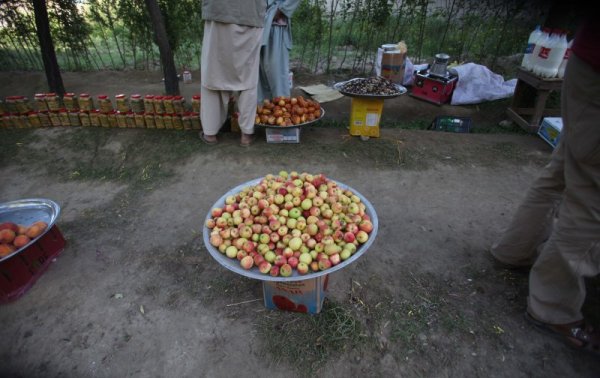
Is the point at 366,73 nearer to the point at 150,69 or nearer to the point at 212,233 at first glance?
the point at 150,69

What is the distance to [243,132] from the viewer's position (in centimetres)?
470

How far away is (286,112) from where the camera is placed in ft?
15.2

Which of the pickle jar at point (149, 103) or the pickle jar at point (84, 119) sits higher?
the pickle jar at point (149, 103)

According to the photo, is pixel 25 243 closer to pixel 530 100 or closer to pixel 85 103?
pixel 85 103

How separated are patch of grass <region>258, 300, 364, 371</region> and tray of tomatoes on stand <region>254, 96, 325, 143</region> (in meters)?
2.75

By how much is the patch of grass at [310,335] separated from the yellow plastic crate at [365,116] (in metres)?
2.96

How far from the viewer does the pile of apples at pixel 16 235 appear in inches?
104

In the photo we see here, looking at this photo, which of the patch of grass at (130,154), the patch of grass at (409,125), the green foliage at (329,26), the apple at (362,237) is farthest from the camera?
the green foliage at (329,26)

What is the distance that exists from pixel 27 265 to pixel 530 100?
23.2ft

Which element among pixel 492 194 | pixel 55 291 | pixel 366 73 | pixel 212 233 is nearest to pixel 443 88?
pixel 366 73

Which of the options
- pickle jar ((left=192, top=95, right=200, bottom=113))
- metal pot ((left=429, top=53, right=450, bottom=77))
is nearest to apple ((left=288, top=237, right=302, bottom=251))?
pickle jar ((left=192, top=95, right=200, bottom=113))

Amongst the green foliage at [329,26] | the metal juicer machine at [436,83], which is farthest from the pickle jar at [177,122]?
the metal juicer machine at [436,83]

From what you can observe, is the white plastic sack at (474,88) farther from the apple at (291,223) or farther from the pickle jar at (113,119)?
the pickle jar at (113,119)

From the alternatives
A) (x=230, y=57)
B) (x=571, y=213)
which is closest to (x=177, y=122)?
(x=230, y=57)
